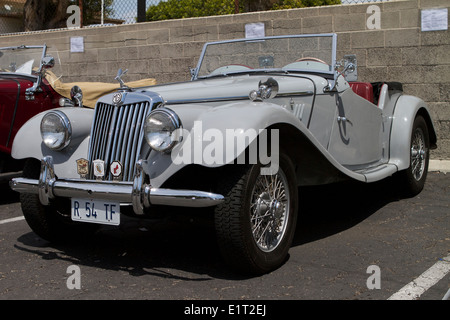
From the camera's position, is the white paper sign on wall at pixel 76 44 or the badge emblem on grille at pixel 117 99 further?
the white paper sign on wall at pixel 76 44

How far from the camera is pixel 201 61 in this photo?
5203 millimetres

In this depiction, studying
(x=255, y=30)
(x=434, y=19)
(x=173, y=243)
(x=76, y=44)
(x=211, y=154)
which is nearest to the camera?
Result: (x=211, y=154)

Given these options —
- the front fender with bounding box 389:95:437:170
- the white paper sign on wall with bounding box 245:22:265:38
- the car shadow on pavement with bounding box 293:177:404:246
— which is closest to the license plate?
the car shadow on pavement with bounding box 293:177:404:246

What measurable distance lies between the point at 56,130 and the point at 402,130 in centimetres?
313

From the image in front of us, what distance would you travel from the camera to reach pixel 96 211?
11.1 feet

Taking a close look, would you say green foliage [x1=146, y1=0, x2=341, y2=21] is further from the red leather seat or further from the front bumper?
the front bumper

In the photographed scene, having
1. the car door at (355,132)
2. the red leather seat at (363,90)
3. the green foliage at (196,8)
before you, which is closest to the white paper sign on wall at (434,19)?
the red leather seat at (363,90)

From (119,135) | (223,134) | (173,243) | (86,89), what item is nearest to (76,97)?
(119,135)

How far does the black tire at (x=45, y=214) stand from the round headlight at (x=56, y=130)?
10.8 inches

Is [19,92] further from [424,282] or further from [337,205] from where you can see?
[424,282]

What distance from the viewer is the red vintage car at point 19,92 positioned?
18.8 feet

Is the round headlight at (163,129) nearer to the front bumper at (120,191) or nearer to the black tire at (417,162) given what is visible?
the front bumper at (120,191)

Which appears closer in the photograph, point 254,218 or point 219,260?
point 254,218
